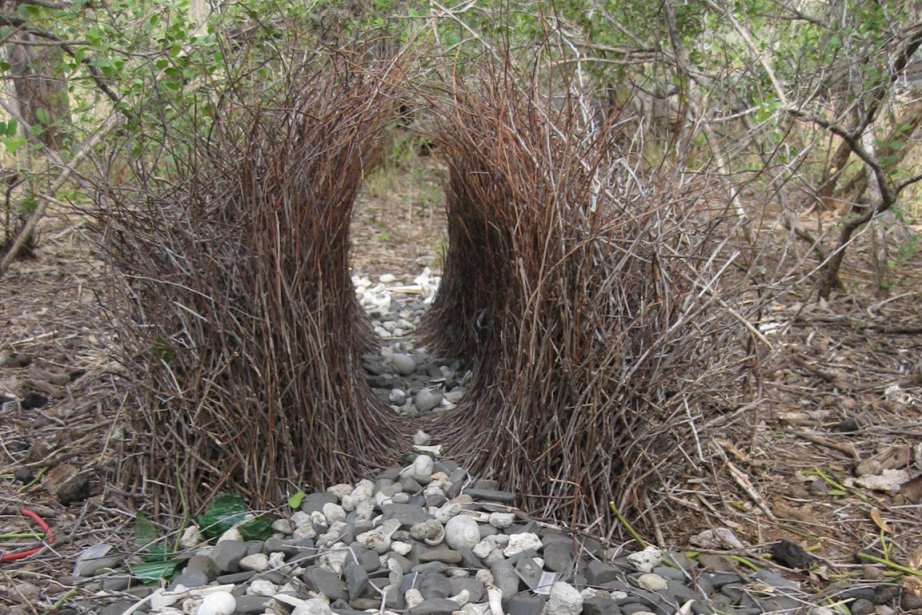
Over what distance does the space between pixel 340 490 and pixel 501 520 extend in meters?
0.48

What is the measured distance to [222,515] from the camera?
7.75ft

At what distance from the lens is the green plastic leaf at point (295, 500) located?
2410 mm

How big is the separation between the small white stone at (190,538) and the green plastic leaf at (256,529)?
4.4 inches

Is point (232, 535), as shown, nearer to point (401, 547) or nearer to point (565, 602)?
point (401, 547)

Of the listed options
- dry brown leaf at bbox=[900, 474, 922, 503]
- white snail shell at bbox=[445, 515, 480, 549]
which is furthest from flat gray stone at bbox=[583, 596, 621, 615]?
dry brown leaf at bbox=[900, 474, 922, 503]

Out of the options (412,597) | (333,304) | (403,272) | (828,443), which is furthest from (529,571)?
(403,272)

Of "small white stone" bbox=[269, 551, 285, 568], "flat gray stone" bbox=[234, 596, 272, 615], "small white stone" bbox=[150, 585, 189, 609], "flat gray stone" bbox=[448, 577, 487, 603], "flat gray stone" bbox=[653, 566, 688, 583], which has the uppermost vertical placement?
"flat gray stone" bbox=[653, 566, 688, 583]

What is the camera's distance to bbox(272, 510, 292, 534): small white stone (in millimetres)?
2338

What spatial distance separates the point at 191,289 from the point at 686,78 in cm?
251

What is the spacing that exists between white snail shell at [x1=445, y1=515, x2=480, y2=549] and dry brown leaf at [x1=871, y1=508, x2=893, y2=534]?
1.23 metres

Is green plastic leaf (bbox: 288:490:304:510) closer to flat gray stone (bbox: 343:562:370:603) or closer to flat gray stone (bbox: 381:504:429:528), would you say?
flat gray stone (bbox: 381:504:429:528)

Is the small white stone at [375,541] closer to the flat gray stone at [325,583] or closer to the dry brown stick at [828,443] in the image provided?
the flat gray stone at [325,583]

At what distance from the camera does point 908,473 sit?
2854 millimetres

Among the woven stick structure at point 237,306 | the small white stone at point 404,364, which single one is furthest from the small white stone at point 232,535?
the small white stone at point 404,364
